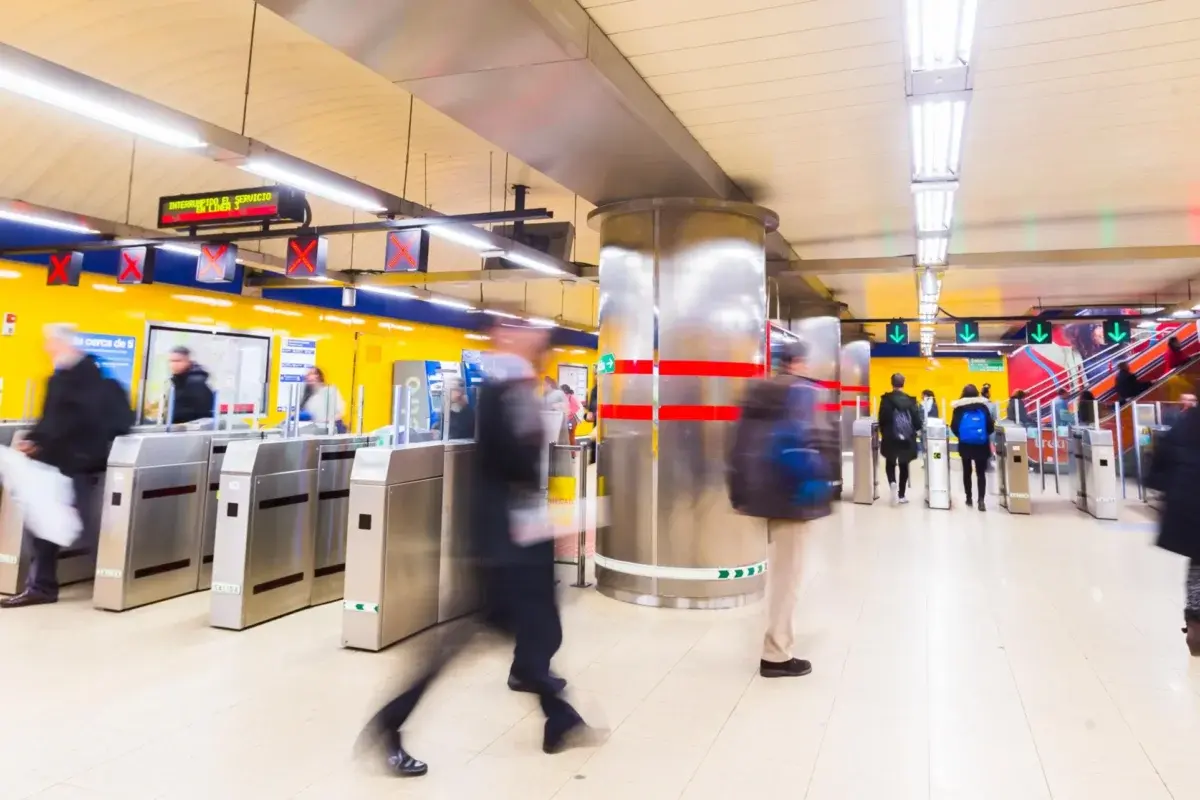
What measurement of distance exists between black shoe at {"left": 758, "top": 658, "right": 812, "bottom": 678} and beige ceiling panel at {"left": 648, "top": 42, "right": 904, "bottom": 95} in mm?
3013

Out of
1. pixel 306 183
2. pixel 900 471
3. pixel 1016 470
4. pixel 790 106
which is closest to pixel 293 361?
pixel 306 183

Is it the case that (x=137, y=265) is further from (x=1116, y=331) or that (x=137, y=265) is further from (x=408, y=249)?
(x=1116, y=331)

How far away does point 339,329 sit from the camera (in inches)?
495

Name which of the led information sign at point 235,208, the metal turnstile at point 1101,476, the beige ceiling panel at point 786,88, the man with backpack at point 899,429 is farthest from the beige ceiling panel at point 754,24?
the metal turnstile at point 1101,476

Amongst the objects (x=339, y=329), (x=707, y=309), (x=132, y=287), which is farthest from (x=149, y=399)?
(x=707, y=309)

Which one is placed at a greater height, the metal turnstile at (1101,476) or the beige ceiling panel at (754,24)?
the beige ceiling panel at (754,24)

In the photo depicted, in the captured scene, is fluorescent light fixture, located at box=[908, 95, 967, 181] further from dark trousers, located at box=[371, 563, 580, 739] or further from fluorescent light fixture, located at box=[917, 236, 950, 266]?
dark trousers, located at box=[371, 563, 580, 739]

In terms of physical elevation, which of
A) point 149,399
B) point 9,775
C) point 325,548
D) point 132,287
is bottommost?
point 9,775

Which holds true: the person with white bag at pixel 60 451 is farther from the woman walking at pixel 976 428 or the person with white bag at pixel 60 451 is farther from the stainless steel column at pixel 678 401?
the woman walking at pixel 976 428

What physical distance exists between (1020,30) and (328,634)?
4.70 meters

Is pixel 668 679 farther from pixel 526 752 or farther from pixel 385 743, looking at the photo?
pixel 385 743

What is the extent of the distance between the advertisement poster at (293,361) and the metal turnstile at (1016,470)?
10235 mm

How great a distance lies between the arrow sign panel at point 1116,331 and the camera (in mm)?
13781

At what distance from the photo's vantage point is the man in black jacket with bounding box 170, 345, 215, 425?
5.53 m
